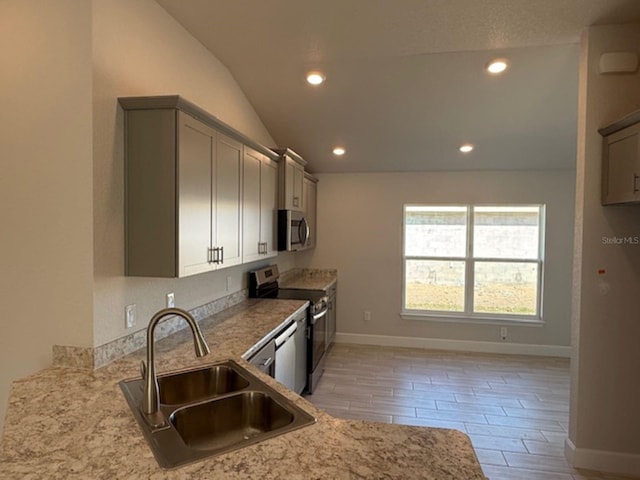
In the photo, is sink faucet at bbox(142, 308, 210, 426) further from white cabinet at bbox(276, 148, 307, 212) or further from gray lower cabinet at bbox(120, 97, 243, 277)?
white cabinet at bbox(276, 148, 307, 212)

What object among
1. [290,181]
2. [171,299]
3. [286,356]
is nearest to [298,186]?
[290,181]

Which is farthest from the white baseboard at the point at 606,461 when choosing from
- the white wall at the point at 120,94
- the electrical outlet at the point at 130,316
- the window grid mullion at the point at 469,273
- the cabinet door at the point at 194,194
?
the electrical outlet at the point at 130,316

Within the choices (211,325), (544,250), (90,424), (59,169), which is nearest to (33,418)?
(90,424)

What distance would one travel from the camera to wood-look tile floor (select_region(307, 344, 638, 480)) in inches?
111

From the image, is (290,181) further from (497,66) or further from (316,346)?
(497,66)

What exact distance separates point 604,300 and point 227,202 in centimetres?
260

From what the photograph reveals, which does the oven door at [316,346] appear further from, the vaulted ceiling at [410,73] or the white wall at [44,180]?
the white wall at [44,180]

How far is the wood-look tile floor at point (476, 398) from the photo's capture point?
2822 millimetres

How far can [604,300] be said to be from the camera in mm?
2596

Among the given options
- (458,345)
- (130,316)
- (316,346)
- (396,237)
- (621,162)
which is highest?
(621,162)

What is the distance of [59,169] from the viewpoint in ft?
6.19

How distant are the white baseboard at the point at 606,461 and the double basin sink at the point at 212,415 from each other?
7.74 ft

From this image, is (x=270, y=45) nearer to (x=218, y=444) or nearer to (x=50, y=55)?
(x=50, y=55)

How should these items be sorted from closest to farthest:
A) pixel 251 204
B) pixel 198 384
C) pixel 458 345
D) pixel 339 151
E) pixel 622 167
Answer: pixel 198 384 → pixel 622 167 → pixel 251 204 → pixel 339 151 → pixel 458 345
